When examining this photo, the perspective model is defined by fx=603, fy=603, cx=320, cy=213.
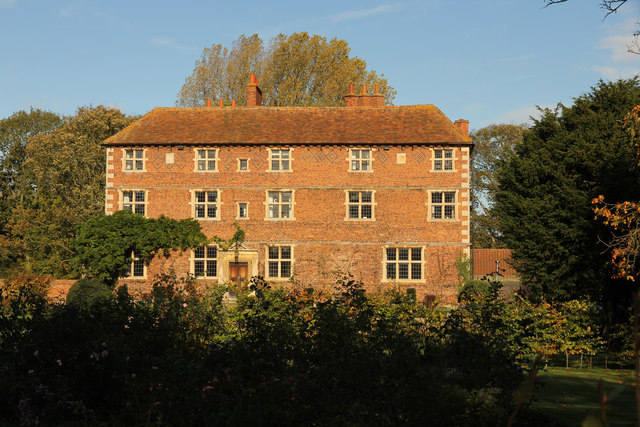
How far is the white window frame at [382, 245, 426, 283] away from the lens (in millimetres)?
29359

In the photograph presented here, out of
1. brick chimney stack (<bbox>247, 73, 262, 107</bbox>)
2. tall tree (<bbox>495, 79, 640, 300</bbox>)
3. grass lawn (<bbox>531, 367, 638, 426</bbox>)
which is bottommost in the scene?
grass lawn (<bbox>531, 367, 638, 426</bbox>)

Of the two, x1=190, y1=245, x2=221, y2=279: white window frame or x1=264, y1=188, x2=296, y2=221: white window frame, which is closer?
x1=190, y1=245, x2=221, y2=279: white window frame

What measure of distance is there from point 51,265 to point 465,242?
24303 millimetres

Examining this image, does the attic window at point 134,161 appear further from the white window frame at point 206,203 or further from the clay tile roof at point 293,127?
the white window frame at point 206,203

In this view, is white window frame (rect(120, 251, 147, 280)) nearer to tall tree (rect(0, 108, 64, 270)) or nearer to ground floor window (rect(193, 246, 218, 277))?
ground floor window (rect(193, 246, 218, 277))

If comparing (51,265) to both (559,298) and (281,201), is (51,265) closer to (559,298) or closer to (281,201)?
(281,201)

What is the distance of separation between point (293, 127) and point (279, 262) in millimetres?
7159

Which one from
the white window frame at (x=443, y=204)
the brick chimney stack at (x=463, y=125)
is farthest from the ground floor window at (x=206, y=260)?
the brick chimney stack at (x=463, y=125)

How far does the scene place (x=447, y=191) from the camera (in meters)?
29.8

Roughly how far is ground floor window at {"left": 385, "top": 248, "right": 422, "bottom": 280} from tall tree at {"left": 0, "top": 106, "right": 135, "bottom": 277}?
19.1m

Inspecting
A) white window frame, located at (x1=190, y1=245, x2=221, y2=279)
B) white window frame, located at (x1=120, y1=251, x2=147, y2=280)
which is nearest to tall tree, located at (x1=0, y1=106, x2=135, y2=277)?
white window frame, located at (x1=120, y1=251, x2=147, y2=280)

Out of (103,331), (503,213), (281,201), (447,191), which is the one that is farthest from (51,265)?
(103,331)

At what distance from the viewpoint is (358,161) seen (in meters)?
30.2

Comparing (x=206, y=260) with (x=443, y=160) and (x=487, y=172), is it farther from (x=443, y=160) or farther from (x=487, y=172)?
(x=487, y=172)
